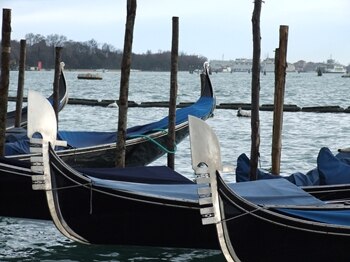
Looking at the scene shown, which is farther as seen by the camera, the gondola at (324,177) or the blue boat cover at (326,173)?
the blue boat cover at (326,173)

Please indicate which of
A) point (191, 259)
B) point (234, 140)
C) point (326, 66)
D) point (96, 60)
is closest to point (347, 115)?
point (234, 140)

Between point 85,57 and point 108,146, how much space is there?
224ft

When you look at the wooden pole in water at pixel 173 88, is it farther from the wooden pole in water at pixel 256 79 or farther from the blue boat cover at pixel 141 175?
the blue boat cover at pixel 141 175

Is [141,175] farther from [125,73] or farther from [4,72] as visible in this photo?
[4,72]

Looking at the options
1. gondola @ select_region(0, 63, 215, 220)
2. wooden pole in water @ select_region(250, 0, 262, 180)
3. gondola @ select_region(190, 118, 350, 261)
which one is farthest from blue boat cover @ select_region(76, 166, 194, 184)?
gondola @ select_region(190, 118, 350, 261)

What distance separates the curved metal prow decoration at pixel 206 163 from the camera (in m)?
5.53

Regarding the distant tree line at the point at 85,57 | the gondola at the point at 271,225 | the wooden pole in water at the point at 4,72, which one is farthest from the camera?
the distant tree line at the point at 85,57

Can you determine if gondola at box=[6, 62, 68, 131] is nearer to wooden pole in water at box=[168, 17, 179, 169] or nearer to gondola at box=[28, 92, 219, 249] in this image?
wooden pole in water at box=[168, 17, 179, 169]

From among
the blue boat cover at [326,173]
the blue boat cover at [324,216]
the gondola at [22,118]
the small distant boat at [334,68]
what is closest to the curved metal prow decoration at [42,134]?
the blue boat cover at [324,216]

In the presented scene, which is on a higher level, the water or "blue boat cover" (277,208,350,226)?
"blue boat cover" (277,208,350,226)

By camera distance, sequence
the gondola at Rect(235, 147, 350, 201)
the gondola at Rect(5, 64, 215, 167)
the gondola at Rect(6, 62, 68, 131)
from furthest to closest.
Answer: the gondola at Rect(6, 62, 68, 131) < the gondola at Rect(5, 64, 215, 167) < the gondola at Rect(235, 147, 350, 201)

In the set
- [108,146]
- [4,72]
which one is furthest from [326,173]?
[108,146]

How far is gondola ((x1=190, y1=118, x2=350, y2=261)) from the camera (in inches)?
231

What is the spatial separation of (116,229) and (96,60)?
74979mm
